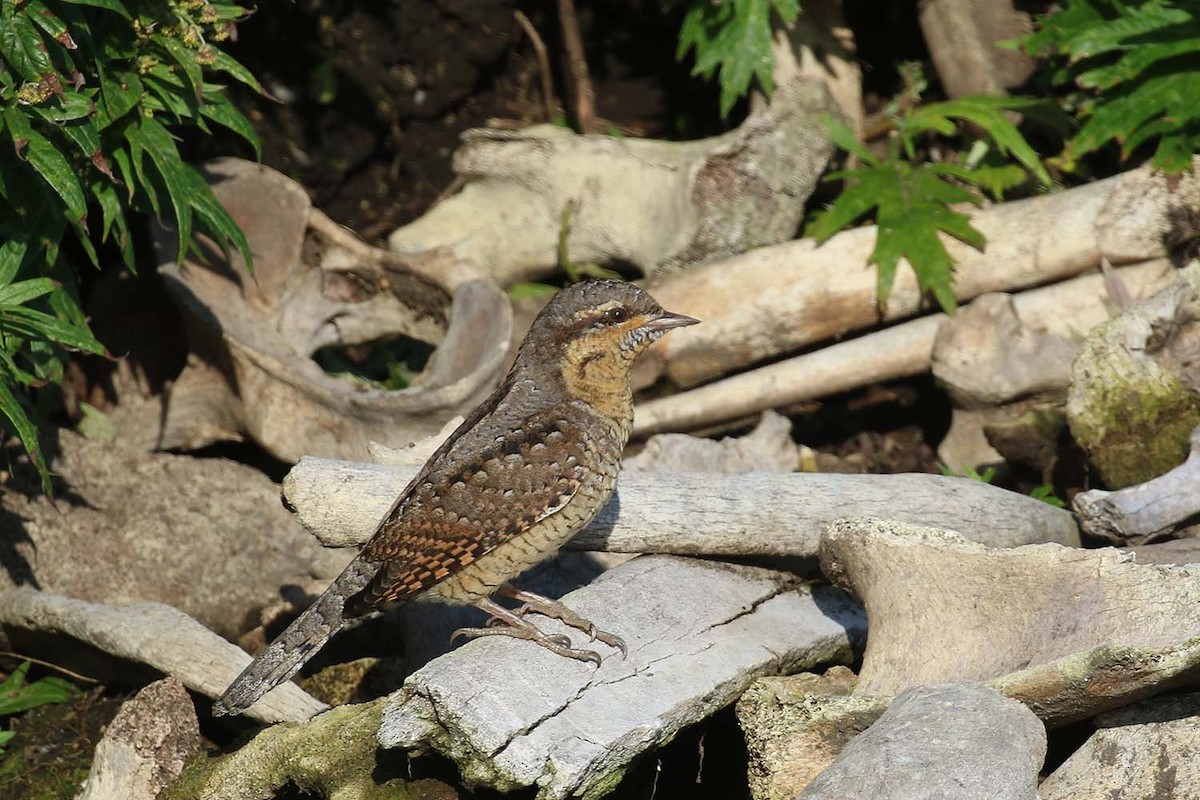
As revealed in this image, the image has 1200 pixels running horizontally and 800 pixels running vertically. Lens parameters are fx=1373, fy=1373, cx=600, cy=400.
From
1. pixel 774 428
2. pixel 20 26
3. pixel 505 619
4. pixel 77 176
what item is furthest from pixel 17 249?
pixel 774 428

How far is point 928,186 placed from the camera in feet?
23.1

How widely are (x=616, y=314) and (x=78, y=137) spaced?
2139 mm

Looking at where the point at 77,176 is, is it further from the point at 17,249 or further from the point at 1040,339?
the point at 1040,339

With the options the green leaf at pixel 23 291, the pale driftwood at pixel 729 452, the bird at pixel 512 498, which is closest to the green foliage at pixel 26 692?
the bird at pixel 512 498

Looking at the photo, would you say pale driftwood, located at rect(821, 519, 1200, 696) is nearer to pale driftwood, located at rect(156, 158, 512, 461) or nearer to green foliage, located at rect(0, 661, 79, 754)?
pale driftwood, located at rect(156, 158, 512, 461)

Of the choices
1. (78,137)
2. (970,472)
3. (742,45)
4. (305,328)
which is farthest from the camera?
(742,45)

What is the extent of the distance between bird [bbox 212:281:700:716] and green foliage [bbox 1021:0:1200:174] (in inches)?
128

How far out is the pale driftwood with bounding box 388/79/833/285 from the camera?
752 centimetres

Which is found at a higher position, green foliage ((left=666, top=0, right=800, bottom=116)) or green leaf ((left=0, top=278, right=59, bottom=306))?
green foliage ((left=666, top=0, right=800, bottom=116))

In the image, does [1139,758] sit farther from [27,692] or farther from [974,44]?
[974,44]

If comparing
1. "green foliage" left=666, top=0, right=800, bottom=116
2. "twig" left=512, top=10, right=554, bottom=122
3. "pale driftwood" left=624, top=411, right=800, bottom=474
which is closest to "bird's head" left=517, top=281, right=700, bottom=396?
"pale driftwood" left=624, top=411, right=800, bottom=474

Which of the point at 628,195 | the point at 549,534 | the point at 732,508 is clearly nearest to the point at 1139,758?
the point at 732,508

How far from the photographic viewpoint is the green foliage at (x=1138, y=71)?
6.67 m

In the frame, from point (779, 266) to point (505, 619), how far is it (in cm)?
313
